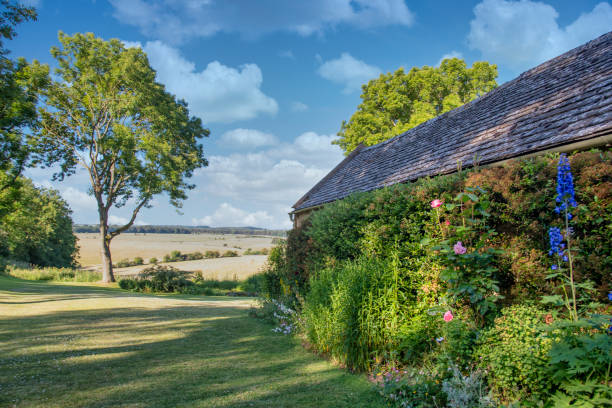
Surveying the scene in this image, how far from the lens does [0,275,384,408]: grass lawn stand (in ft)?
14.0

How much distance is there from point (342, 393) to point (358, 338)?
0.93 m

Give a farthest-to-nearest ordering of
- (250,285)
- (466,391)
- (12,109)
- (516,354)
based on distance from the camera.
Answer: (250,285) < (12,109) < (466,391) < (516,354)

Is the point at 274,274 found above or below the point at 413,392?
above

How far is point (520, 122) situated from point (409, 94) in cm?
2345

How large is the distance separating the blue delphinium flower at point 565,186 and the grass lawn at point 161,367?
3043mm

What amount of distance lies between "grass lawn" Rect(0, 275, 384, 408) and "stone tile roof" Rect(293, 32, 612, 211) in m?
5.12

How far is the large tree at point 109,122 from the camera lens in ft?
77.0

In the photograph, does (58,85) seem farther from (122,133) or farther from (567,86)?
(567,86)

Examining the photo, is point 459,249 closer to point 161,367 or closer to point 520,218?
point 520,218

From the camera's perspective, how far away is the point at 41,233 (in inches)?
1396

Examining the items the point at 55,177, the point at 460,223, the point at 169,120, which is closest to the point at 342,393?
the point at 460,223

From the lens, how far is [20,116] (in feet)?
38.9

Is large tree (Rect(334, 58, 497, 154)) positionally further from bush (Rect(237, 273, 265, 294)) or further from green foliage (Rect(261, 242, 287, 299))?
green foliage (Rect(261, 242, 287, 299))

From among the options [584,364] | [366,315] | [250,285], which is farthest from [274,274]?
[250,285]
